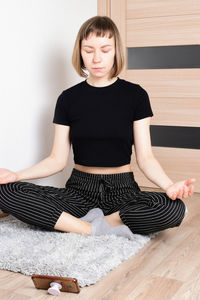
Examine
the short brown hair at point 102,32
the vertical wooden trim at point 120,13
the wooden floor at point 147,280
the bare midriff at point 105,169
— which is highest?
the vertical wooden trim at point 120,13

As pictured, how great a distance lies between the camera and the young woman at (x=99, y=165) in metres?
1.62

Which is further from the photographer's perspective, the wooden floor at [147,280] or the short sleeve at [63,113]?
the short sleeve at [63,113]

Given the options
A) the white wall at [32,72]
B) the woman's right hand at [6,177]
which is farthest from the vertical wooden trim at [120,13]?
the woman's right hand at [6,177]

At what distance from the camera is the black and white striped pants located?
1.61m

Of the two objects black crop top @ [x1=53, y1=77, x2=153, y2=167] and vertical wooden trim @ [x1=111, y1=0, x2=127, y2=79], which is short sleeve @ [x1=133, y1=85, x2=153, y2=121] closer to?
black crop top @ [x1=53, y1=77, x2=153, y2=167]

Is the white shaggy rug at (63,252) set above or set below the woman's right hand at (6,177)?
below

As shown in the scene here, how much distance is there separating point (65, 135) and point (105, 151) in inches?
7.4

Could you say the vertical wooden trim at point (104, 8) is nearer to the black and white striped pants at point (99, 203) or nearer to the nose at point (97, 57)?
the nose at point (97, 57)

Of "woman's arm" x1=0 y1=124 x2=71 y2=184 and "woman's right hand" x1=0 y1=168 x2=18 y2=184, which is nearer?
"woman's right hand" x1=0 y1=168 x2=18 y2=184

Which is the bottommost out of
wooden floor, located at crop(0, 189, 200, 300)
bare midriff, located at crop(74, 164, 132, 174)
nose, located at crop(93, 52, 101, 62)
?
wooden floor, located at crop(0, 189, 200, 300)

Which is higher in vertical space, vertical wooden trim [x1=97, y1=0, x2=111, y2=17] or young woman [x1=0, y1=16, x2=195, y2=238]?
vertical wooden trim [x1=97, y1=0, x2=111, y2=17]

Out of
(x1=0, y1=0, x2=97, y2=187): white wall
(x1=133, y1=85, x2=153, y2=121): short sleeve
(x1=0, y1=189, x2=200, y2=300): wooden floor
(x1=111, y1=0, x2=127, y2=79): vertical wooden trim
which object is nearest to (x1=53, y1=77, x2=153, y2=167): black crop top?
(x1=133, y1=85, x2=153, y2=121): short sleeve

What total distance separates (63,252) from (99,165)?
0.43 metres

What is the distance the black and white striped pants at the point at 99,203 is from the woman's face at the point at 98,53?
0.40 metres
